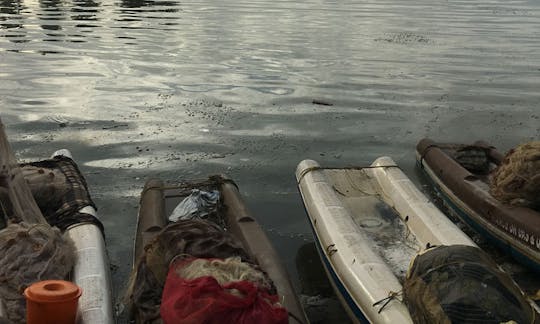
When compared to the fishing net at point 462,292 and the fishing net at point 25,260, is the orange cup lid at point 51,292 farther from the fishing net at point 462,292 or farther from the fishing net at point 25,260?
the fishing net at point 462,292

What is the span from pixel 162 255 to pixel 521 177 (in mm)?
4282

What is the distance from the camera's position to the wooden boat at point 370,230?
16.2 feet

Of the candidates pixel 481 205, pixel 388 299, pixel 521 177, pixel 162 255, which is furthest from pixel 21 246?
pixel 481 205

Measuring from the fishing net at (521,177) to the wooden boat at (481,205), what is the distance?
11 centimetres

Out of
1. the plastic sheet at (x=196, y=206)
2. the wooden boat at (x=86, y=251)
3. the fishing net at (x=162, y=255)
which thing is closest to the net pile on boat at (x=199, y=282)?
the fishing net at (x=162, y=255)

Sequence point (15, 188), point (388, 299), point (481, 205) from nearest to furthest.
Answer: point (388, 299) → point (15, 188) → point (481, 205)

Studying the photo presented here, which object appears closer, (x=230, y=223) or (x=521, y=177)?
(x=230, y=223)

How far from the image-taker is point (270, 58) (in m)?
17.5

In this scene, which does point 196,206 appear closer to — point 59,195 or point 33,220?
point 59,195

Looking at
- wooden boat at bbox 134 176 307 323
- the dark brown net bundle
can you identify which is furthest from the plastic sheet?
the dark brown net bundle

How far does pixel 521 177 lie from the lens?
6453 mm

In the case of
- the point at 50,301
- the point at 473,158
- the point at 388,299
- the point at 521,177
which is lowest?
the point at 473,158

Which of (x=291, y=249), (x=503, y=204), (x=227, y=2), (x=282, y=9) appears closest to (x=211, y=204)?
(x=291, y=249)

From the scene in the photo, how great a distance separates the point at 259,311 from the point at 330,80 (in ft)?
38.9
